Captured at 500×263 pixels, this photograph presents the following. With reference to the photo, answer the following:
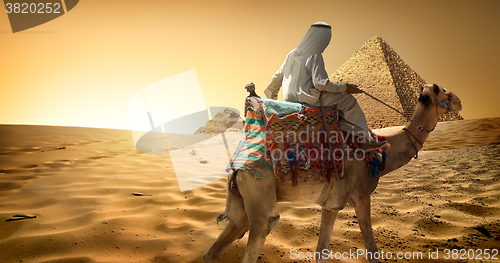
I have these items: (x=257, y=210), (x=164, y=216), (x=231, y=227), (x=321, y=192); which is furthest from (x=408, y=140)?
(x=164, y=216)

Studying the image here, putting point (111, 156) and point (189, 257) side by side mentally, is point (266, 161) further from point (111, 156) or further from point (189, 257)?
point (111, 156)

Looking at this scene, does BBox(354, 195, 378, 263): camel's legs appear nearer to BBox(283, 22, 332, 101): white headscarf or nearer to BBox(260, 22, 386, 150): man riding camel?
BBox(260, 22, 386, 150): man riding camel

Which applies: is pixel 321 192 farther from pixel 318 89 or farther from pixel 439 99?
pixel 439 99

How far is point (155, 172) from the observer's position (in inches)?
289

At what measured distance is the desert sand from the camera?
3.56 metres

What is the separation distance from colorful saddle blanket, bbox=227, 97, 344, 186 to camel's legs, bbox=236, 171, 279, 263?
11 cm

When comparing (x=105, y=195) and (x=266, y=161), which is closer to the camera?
(x=266, y=161)

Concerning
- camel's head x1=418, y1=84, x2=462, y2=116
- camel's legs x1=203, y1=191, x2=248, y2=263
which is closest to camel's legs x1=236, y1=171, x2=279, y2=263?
camel's legs x1=203, y1=191, x2=248, y2=263

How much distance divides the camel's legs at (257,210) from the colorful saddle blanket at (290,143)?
11 centimetres

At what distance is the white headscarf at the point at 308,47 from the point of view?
8.77 feet

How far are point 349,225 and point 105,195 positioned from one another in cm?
422

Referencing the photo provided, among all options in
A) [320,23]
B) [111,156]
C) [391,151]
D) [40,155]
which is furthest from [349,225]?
[40,155]

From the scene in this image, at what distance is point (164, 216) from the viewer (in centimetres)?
453

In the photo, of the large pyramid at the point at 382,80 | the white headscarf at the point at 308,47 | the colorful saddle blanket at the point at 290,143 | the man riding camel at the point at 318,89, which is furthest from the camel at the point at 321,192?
the large pyramid at the point at 382,80
